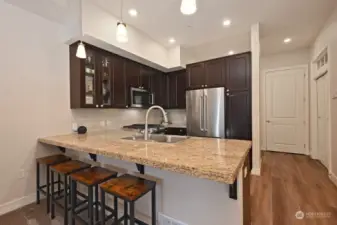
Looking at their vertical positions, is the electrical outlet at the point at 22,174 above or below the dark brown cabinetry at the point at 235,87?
below

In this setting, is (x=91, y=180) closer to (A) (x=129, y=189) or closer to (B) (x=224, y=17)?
(A) (x=129, y=189)

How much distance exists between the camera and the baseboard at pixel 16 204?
2.15 metres

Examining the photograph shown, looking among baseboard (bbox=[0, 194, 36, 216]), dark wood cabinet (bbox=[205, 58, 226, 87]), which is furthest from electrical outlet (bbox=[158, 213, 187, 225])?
dark wood cabinet (bbox=[205, 58, 226, 87])

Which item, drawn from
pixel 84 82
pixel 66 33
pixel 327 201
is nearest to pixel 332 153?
pixel 327 201

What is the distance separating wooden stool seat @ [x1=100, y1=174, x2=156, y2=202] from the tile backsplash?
6.15 feet

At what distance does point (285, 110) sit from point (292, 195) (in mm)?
3146

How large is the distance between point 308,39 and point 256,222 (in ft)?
14.3

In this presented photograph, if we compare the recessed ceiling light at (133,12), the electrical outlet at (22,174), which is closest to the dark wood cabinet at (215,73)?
the recessed ceiling light at (133,12)

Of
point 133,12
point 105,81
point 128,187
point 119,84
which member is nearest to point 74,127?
point 105,81

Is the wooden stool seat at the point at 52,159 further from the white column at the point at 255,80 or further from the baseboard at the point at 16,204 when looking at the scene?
the white column at the point at 255,80

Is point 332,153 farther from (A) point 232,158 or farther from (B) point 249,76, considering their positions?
(A) point 232,158

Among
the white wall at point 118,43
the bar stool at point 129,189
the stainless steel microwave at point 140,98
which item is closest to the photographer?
the bar stool at point 129,189

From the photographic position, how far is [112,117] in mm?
3600

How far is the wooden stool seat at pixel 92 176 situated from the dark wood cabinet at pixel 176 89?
290 centimetres
